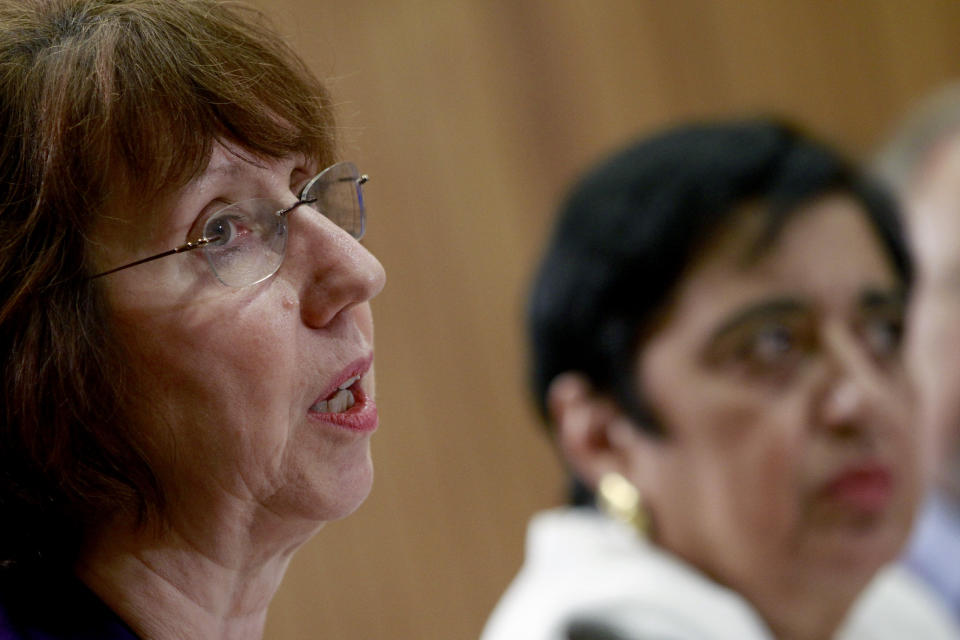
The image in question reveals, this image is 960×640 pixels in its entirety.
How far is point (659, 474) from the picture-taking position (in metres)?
1.07

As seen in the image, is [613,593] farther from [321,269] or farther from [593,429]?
[321,269]

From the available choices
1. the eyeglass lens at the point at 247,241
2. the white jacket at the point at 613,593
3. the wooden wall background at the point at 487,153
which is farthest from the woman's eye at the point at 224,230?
the wooden wall background at the point at 487,153

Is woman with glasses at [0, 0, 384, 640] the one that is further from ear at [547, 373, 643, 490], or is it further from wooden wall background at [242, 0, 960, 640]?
wooden wall background at [242, 0, 960, 640]

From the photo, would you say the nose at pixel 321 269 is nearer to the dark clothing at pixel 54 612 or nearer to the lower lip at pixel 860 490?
the dark clothing at pixel 54 612

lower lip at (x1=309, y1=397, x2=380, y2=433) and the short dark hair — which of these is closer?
lower lip at (x1=309, y1=397, x2=380, y2=433)

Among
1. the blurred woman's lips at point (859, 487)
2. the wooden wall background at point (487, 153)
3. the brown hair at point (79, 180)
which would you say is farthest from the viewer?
the wooden wall background at point (487, 153)

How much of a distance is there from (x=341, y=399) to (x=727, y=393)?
58 cm

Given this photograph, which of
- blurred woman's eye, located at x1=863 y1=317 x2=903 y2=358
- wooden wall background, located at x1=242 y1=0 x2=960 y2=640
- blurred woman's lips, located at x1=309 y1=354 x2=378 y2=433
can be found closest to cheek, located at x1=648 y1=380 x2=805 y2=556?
blurred woman's eye, located at x1=863 y1=317 x2=903 y2=358

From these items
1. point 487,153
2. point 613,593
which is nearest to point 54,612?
point 613,593

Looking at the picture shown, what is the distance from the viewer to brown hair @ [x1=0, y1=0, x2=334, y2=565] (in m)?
0.49

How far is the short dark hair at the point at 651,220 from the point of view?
104 cm

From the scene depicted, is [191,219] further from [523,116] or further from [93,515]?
[523,116]

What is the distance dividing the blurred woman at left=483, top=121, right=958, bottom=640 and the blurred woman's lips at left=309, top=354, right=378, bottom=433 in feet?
1.64

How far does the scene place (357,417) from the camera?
0.53 meters
